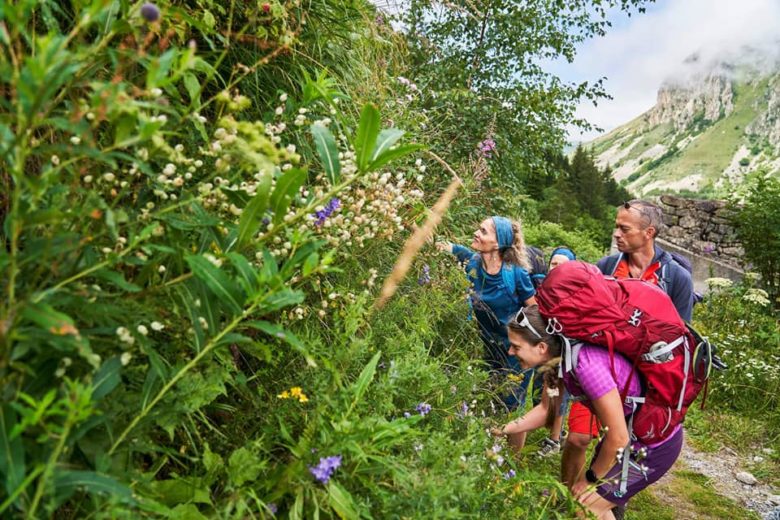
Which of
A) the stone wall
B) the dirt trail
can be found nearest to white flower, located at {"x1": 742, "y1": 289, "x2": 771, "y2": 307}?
the stone wall

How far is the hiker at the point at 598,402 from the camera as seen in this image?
2.57 meters

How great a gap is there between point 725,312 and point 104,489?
419 inches

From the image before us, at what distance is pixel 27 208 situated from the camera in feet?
3.35

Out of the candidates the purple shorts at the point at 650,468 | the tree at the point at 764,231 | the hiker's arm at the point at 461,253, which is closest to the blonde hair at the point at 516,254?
the hiker's arm at the point at 461,253

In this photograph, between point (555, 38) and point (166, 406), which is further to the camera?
point (555, 38)

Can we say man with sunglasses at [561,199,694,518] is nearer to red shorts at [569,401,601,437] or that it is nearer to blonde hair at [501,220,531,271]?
blonde hair at [501,220,531,271]

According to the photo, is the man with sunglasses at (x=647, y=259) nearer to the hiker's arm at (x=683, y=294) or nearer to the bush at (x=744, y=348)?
the hiker's arm at (x=683, y=294)

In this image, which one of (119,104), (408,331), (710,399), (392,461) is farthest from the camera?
(710,399)

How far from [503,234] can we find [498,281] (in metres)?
0.39

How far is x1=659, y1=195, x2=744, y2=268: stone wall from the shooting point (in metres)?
13.7

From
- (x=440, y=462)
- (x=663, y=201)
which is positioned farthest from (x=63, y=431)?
(x=663, y=201)

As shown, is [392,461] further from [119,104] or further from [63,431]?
[119,104]

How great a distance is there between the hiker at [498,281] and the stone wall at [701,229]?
36.0 ft

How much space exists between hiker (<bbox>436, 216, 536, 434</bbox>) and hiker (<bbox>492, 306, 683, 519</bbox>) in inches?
46.1
